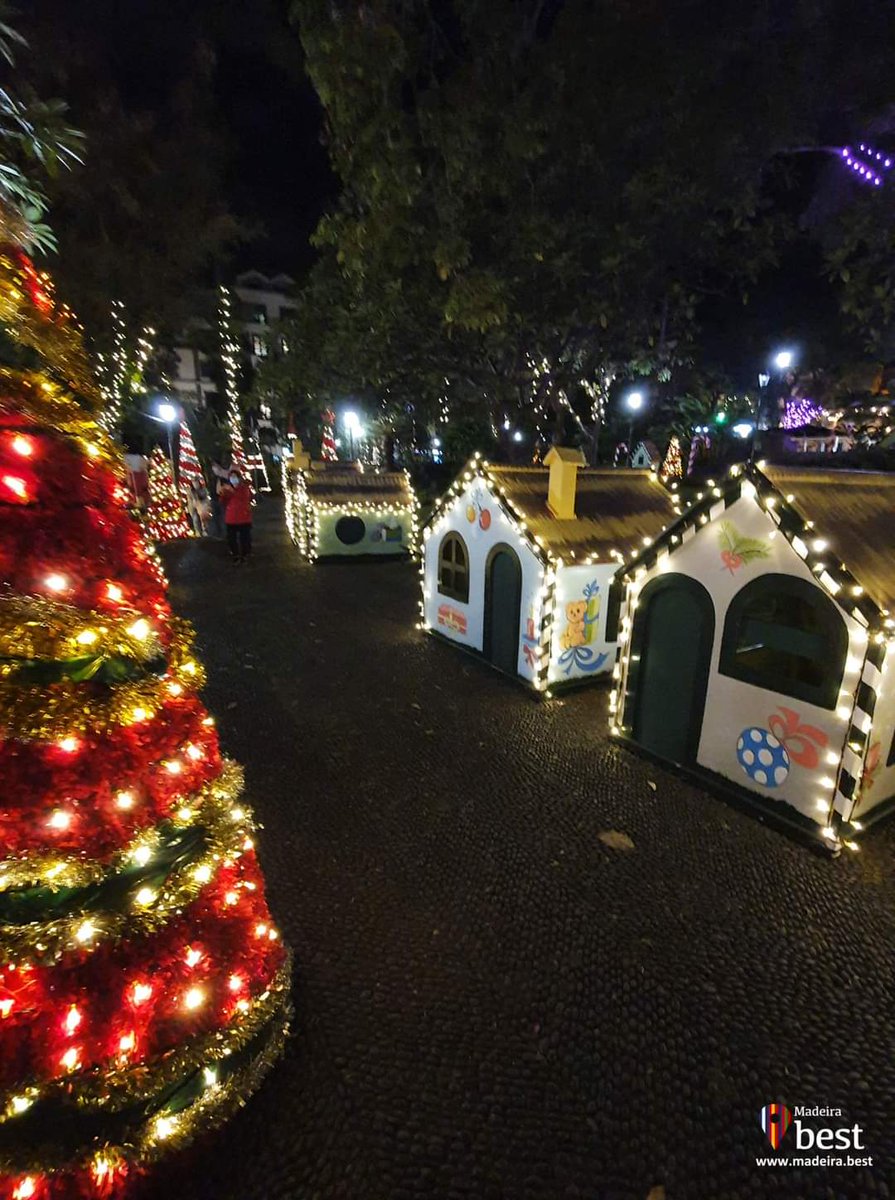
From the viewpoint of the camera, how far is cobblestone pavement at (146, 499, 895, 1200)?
2.66 m

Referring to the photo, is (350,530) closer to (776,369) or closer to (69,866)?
(69,866)

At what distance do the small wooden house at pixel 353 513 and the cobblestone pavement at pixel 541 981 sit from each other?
9.29 meters

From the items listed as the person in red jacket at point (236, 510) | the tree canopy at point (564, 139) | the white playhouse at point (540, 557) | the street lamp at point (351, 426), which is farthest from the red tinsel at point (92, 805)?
the street lamp at point (351, 426)

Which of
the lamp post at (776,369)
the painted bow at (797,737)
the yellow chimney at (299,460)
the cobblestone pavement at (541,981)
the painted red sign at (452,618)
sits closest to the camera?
the cobblestone pavement at (541,981)

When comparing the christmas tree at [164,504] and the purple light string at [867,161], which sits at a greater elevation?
the purple light string at [867,161]

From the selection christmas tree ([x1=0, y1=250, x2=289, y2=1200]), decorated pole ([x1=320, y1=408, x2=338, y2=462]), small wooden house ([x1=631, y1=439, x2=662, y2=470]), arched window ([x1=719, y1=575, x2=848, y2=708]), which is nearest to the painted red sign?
arched window ([x1=719, y1=575, x2=848, y2=708])

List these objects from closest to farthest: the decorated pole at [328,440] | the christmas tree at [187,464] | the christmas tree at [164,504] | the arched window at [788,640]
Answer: the arched window at [788,640] < the christmas tree at [164,504] < the christmas tree at [187,464] < the decorated pole at [328,440]

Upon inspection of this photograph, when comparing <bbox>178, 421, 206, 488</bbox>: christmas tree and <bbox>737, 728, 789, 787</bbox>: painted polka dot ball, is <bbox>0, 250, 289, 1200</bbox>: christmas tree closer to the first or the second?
<bbox>737, 728, 789, 787</bbox>: painted polka dot ball

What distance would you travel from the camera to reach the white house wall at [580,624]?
7441 millimetres

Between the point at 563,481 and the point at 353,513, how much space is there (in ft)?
28.3

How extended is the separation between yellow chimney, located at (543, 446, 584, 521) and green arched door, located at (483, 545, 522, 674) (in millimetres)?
956

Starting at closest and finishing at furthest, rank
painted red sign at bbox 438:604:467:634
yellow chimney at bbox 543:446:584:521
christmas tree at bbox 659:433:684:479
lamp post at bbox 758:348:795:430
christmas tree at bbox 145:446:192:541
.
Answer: yellow chimney at bbox 543:446:584:521 → painted red sign at bbox 438:604:467:634 → lamp post at bbox 758:348:795:430 → christmas tree at bbox 145:446:192:541 → christmas tree at bbox 659:433:684:479

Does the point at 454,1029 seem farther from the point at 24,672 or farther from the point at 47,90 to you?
the point at 47,90

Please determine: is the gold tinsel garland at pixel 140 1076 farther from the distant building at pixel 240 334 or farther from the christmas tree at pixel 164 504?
the distant building at pixel 240 334
